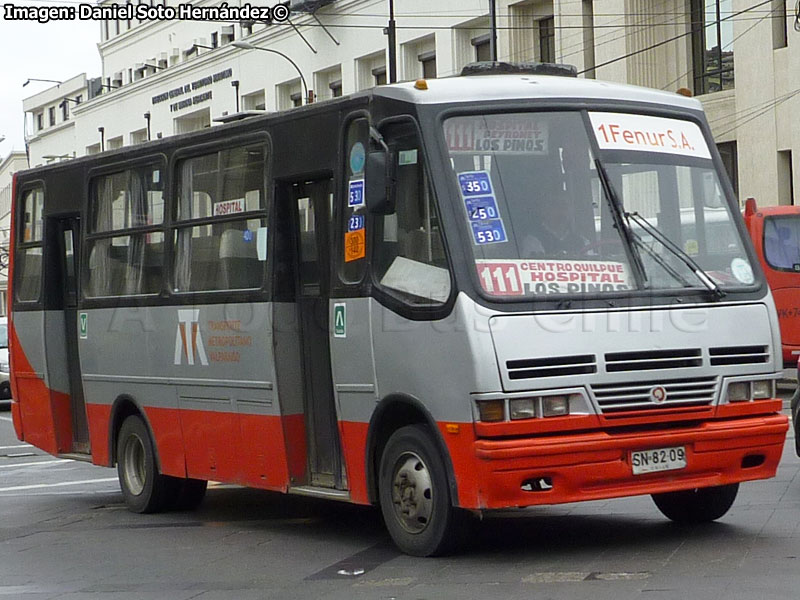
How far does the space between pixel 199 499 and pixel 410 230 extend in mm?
4755

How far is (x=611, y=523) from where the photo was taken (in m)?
10.8

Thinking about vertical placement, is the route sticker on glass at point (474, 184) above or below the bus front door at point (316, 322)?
above

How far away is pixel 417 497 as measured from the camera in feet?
31.0

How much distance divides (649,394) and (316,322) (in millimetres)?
2643

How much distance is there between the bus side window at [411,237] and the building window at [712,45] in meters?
26.5

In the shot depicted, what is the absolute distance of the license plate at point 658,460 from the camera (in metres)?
Result: 9.06

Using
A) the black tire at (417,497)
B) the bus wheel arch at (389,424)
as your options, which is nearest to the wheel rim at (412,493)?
the black tire at (417,497)

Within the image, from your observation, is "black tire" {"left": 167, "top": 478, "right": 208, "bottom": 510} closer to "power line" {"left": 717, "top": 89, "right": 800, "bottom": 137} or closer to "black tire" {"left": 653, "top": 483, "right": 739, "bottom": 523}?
"black tire" {"left": 653, "top": 483, "right": 739, "bottom": 523}

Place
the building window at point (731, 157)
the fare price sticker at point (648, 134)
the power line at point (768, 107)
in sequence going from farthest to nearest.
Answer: the building window at point (731, 157), the power line at point (768, 107), the fare price sticker at point (648, 134)

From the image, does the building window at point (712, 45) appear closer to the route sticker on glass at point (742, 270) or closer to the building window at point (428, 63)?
the building window at point (428, 63)

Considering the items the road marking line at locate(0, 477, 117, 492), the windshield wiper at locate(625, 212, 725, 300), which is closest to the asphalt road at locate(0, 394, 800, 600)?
the windshield wiper at locate(625, 212, 725, 300)

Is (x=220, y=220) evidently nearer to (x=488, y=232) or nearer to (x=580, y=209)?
(x=488, y=232)

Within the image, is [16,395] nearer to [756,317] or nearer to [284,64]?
[756,317]

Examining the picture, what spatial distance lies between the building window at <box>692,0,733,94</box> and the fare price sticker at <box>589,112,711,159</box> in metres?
25.5
